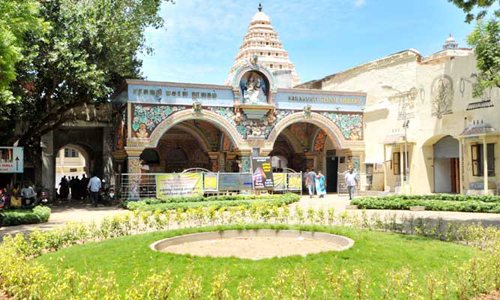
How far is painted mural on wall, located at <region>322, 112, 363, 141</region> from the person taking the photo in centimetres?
2205

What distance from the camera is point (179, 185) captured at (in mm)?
17625

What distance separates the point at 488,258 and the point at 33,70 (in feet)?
47.8

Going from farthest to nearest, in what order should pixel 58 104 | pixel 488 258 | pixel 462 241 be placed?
pixel 58 104, pixel 462 241, pixel 488 258

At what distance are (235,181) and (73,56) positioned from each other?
25.7 feet

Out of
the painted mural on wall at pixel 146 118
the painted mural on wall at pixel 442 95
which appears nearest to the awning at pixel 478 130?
the painted mural on wall at pixel 442 95

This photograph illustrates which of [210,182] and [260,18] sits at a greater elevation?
Result: [260,18]

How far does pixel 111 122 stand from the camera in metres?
21.5

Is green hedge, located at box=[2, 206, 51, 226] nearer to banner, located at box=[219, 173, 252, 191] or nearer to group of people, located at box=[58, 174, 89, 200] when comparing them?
banner, located at box=[219, 173, 252, 191]

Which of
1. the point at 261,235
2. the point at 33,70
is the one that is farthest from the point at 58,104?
A: the point at 261,235

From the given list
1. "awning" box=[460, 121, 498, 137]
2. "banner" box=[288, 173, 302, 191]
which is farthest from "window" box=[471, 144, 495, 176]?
"banner" box=[288, 173, 302, 191]

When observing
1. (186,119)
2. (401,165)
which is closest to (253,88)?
(186,119)

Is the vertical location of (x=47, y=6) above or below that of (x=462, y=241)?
above

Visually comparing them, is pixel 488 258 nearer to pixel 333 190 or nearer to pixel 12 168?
pixel 12 168

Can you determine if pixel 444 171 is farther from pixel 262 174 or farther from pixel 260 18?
pixel 260 18
